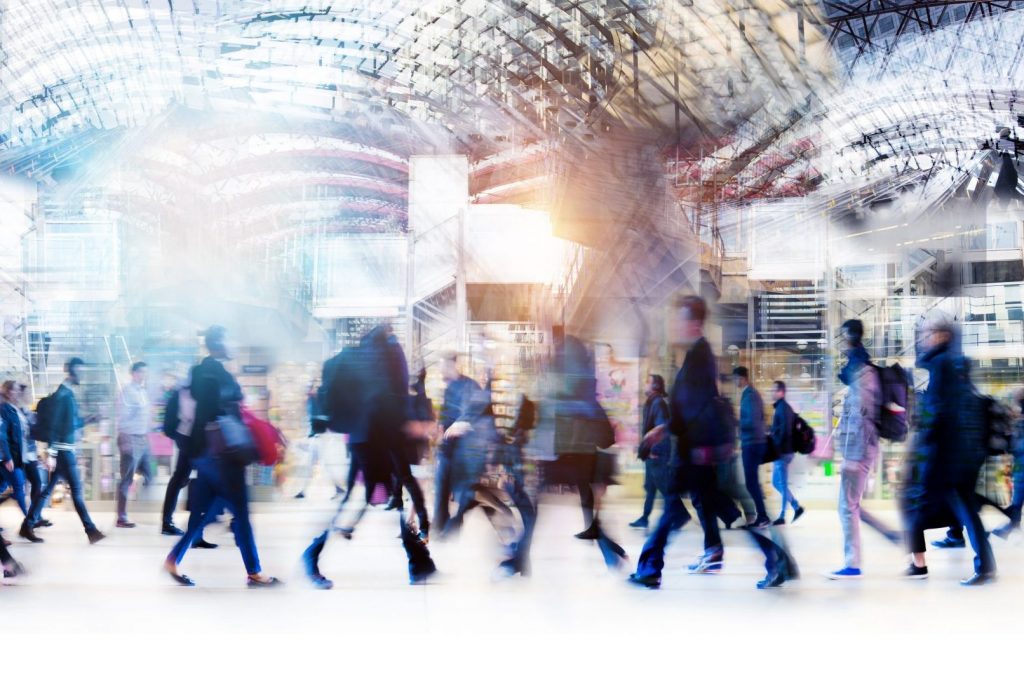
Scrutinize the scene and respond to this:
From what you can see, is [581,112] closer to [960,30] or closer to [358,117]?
[358,117]

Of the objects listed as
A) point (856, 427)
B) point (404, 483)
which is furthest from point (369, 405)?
point (856, 427)

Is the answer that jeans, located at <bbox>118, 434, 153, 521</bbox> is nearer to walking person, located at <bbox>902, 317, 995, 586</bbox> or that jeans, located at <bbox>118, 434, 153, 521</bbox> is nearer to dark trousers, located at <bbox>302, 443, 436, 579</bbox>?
dark trousers, located at <bbox>302, 443, 436, 579</bbox>

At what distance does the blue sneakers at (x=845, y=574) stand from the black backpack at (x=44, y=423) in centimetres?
477

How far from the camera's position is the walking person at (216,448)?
511 centimetres

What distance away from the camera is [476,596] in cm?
507

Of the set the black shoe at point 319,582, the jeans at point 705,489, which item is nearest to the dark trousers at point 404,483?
the black shoe at point 319,582

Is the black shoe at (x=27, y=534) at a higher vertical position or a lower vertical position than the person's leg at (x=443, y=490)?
lower

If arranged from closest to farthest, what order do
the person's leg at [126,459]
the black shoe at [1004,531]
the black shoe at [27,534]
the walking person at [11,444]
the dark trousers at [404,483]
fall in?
the dark trousers at [404,483] → the walking person at [11,444] → the black shoe at [27,534] → the black shoe at [1004,531] → the person's leg at [126,459]

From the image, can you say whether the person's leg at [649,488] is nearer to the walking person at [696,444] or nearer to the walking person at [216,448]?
the walking person at [696,444]

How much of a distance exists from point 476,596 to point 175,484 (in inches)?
103

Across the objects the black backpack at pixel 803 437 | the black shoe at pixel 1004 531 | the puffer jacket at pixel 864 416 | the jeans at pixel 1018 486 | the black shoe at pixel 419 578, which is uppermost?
the puffer jacket at pixel 864 416

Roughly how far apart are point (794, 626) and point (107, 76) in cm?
955

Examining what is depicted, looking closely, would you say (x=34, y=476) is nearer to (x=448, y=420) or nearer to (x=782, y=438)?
(x=448, y=420)

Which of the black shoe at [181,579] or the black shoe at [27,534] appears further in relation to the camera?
the black shoe at [27,534]
